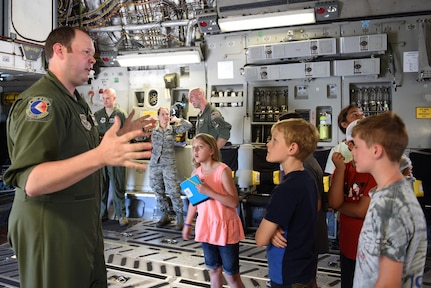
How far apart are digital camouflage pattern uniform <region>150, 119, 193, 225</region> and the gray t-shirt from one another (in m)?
4.20

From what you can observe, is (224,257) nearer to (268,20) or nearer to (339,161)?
(339,161)

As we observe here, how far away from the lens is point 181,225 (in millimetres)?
5492

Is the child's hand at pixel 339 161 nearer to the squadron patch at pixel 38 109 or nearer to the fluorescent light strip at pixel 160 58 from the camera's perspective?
the squadron patch at pixel 38 109

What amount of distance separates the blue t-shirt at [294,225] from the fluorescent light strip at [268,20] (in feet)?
12.4

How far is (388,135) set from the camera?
1577mm

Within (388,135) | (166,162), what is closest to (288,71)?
(166,162)

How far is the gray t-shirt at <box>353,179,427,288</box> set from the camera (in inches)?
56.2

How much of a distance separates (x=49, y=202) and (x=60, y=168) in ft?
0.96

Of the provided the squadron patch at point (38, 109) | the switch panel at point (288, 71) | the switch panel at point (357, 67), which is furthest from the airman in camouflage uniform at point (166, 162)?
the squadron patch at point (38, 109)

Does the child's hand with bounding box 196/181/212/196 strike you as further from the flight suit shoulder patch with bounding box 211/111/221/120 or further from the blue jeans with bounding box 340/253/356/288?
the flight suit shoulder patch with bounding box 211/111/221/120

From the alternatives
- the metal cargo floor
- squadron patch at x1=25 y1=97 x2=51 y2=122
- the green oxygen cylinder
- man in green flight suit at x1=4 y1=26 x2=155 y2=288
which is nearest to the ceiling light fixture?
the green oxygen cylinder

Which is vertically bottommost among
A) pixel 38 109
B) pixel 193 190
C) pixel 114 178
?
pixel 114 178

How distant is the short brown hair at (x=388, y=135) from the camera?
157 centimetres

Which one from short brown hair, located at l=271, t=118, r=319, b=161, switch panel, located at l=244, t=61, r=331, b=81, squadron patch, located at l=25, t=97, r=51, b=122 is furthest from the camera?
switch panel, located at l=244, t=61, r=331, b=81
